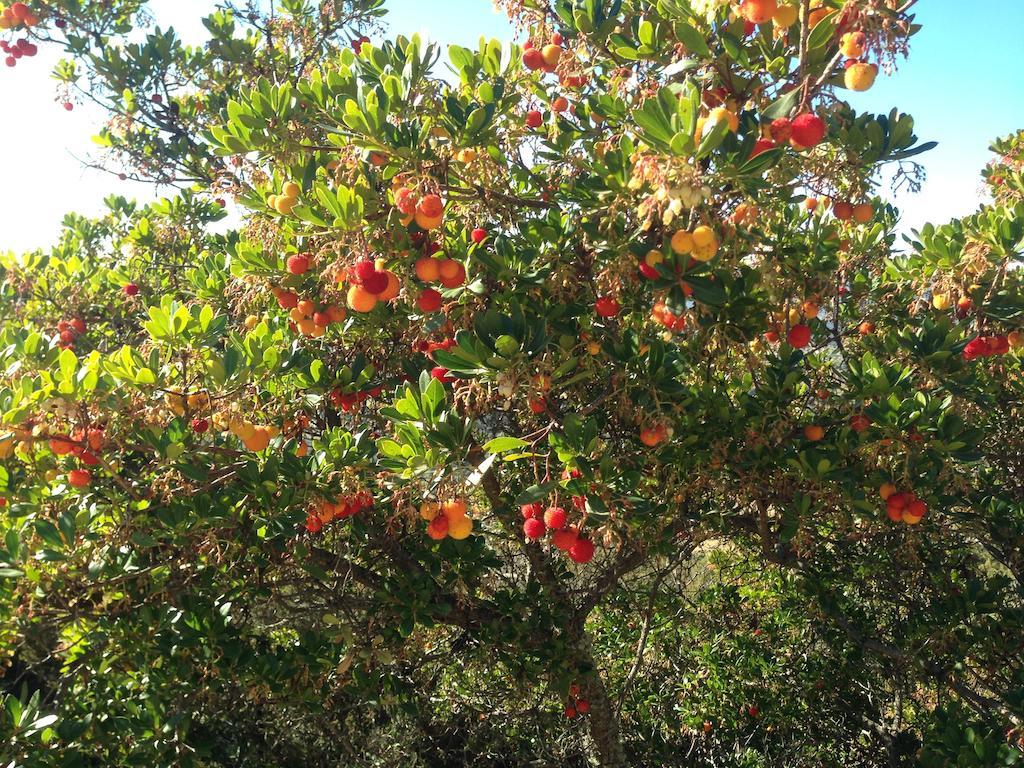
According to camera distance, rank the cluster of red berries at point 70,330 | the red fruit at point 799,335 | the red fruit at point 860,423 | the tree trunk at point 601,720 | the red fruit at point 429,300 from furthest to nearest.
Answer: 1. the cluster of red berries at point 70,330
2. the tree trunk at point 601,720
3. the red fruit at point 799,335
4. the red fruit at point 860,423
5. the red fruit at point 429,300

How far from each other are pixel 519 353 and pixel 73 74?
198 inches

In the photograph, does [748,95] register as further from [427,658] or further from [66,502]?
[427,658]

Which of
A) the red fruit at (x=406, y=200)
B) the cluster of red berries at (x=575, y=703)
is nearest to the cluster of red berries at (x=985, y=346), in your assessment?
the red fruit at (x=406, y=200)

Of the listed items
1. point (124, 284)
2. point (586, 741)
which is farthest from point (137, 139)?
point (586, 741)

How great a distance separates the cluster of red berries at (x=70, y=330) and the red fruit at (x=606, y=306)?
3296 millimetres

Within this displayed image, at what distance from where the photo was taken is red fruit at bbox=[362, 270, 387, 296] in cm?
234

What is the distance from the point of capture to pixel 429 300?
103 inches

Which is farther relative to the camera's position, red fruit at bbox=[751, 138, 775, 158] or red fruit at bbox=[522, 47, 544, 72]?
red fruit at bbox=[522, 47, 544, 72]

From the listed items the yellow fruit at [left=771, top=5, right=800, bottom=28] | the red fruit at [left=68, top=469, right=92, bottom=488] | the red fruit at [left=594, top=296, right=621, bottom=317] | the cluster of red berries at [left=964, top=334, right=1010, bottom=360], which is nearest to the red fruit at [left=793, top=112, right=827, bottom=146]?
the yellow fruit at [left=771, top=5, right=800, bottom=28]

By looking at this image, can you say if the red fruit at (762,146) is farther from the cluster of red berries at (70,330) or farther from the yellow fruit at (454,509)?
the cluster of red berries at (70,330)

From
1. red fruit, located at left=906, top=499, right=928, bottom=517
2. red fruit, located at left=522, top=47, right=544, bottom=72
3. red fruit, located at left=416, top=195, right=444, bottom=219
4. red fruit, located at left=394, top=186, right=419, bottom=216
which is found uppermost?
red fruit, located at left=522, top=47, right=544, bottom=72

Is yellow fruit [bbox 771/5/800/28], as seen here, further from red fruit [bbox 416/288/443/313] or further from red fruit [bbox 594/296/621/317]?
red fruit [bbox 416/288/443/313]

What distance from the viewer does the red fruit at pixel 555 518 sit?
2.24 m

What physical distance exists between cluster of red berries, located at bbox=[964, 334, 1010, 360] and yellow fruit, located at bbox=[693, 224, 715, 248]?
161cm
